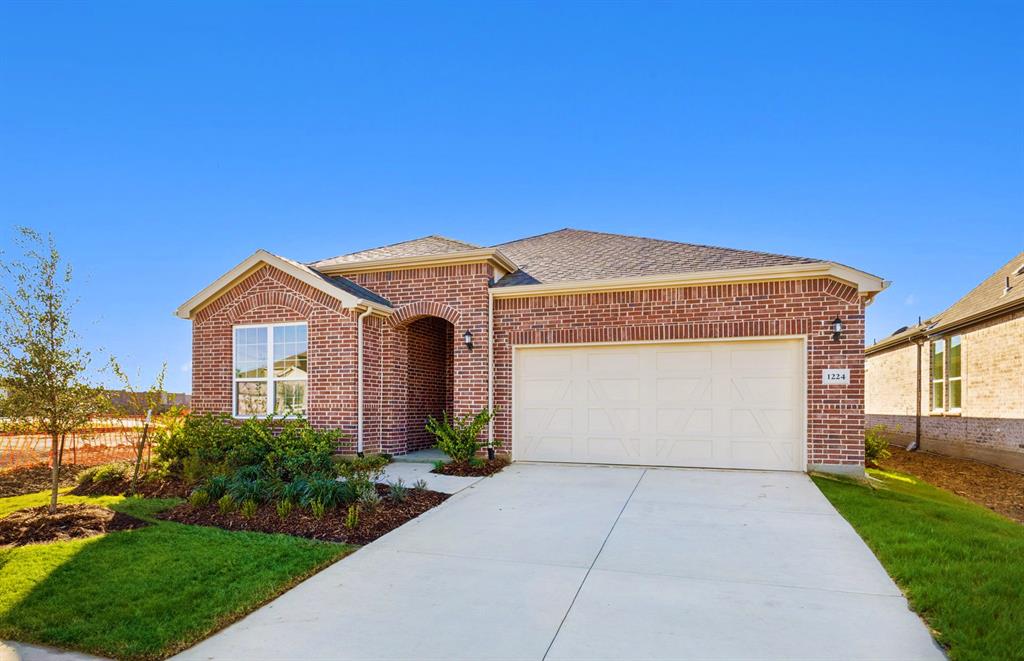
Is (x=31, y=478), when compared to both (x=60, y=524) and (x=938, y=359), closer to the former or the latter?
(x=60, y=524)

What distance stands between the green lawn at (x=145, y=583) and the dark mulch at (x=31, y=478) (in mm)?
4417

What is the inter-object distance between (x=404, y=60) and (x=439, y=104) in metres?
1.60

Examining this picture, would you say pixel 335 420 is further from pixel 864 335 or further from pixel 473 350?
pixel 864 335

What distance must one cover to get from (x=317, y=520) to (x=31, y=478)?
292 inches

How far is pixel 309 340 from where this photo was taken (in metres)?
10.8

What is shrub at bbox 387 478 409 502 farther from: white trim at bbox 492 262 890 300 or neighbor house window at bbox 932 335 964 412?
neighbor house window at bbox 932 335 964 412

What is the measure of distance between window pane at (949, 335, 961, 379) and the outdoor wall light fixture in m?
9.10

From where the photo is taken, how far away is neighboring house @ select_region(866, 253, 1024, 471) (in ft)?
40.8

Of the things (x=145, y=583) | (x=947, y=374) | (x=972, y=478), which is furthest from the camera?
(x=947, y=374)

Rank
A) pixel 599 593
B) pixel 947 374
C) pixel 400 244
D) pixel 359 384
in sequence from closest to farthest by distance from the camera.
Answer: pixel 599 593
pixel 359 384
pixel 400 244
pixel 947 374

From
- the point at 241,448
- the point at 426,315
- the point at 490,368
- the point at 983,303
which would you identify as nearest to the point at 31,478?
the point at 241,448

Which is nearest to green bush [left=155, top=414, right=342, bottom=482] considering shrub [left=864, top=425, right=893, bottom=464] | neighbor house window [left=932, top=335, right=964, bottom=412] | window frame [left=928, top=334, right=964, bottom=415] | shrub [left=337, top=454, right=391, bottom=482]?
shrub [left=337, top=454, right=391, bottom=482]

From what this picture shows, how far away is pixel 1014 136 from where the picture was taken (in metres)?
12.6

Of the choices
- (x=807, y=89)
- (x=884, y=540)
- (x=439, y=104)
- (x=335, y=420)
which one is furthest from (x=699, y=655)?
(x=439, y=104)
